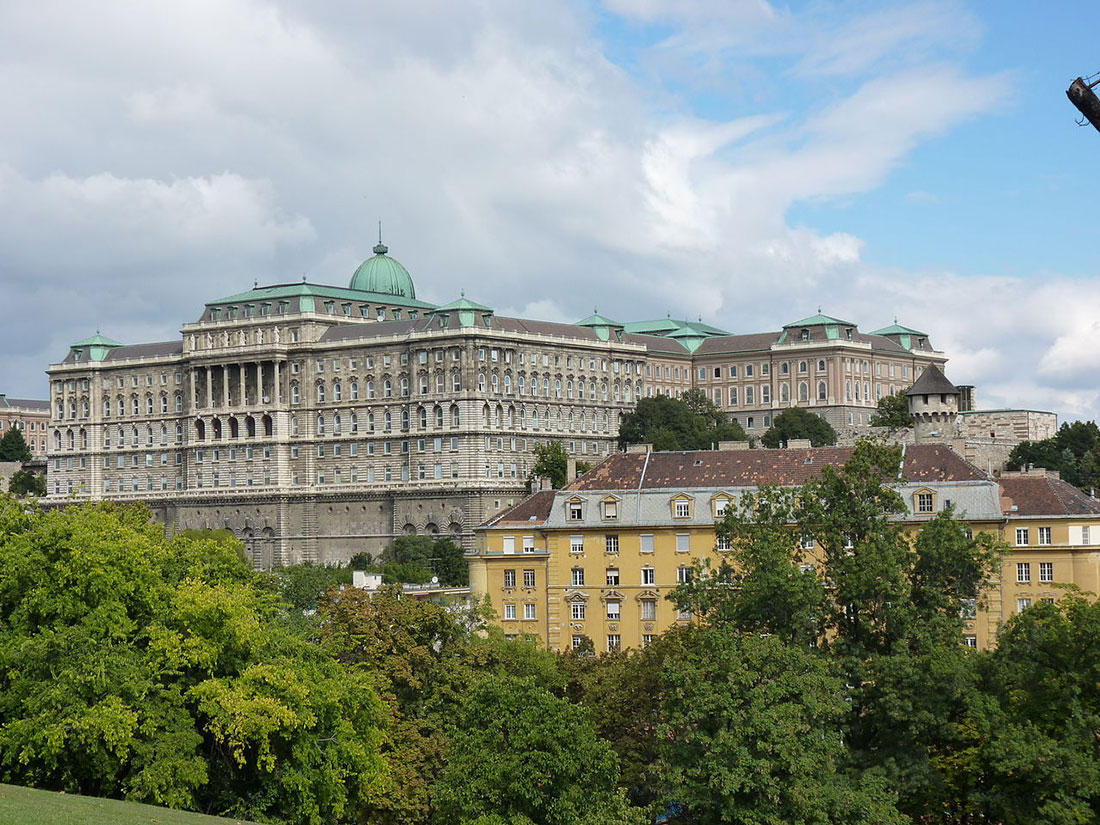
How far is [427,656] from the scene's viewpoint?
62656 millimetres

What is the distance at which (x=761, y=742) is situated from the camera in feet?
167

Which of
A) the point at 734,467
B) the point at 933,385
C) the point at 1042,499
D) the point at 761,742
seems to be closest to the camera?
the point at 761,742

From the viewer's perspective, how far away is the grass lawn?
4022 cm

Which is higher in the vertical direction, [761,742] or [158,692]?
[158,692]

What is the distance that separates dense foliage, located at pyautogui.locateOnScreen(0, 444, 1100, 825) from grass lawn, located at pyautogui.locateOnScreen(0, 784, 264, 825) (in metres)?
2.74

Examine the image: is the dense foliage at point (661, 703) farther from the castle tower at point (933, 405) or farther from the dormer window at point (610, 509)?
the castle tower at point (933, 405)

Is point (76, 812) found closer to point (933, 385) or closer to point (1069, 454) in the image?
point (933, 385)

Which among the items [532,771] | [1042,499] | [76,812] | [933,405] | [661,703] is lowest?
[532,771]

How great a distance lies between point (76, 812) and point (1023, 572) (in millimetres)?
56353

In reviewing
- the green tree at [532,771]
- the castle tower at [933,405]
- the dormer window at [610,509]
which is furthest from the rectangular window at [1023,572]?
the castle tower at [933,405]

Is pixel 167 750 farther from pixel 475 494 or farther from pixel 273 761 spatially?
pixel 475 494

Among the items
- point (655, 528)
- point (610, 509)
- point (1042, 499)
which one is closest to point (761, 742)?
point (1042, 499)

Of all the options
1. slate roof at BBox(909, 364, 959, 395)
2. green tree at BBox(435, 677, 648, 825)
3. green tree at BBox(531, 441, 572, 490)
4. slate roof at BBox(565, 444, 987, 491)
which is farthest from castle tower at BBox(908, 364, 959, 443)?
green tree at BBox(435, 677, 648, 825)

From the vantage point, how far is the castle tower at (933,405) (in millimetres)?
134250
